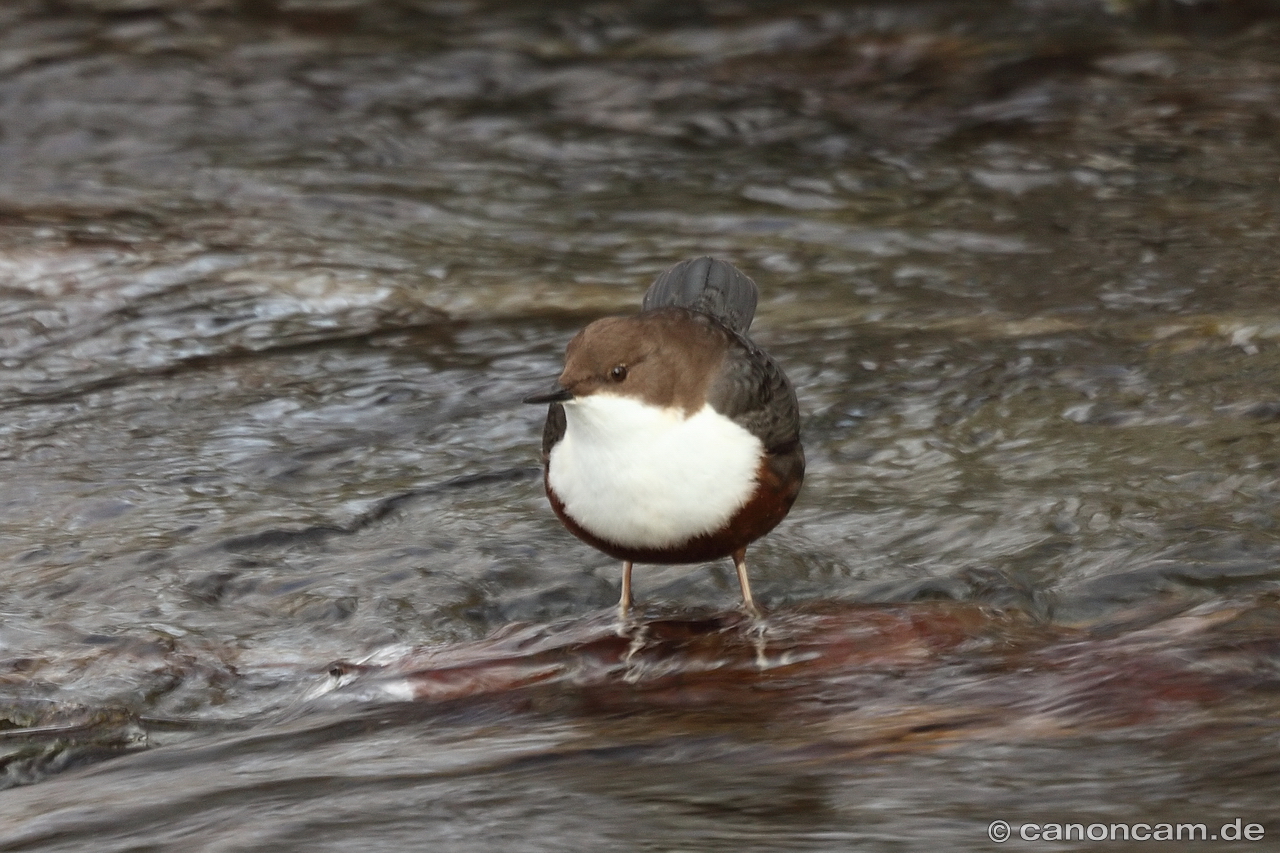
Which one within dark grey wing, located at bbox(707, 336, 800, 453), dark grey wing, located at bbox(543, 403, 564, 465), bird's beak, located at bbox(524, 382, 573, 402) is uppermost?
bird's beak, located at bbox(524, 382, 573, 402)

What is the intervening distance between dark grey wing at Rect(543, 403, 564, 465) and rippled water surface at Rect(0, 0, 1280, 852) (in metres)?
0.43

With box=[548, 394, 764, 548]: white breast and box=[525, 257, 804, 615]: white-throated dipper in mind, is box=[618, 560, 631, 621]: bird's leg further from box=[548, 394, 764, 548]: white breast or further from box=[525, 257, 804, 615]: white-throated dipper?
box=[548, 394, 764, 548]: white breast

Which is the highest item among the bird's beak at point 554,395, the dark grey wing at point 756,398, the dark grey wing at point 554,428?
the bird's beak at point 554,395

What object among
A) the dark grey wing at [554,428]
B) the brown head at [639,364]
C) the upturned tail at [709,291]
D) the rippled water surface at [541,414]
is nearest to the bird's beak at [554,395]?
the brown head at [639,364]

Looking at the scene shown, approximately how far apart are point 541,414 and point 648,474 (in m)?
2.05

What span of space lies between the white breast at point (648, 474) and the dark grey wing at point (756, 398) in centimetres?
9

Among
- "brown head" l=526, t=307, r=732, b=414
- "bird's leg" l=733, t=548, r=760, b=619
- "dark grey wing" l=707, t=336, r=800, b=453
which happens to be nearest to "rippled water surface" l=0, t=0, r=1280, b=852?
"bird's leg" l=733, t=548, r=760, b=619

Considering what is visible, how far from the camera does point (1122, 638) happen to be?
3.59 metres

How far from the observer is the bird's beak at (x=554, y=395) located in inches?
137

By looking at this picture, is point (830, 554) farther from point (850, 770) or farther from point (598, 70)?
point (598, 70)

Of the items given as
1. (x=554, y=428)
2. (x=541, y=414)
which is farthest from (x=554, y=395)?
(x=541, y=414)

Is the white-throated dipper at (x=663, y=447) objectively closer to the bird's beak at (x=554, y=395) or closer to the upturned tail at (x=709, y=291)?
the bird's beak at (x=554, y=395)

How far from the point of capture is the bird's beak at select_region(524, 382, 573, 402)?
3478 millimetres

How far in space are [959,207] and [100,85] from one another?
4.71 metres
